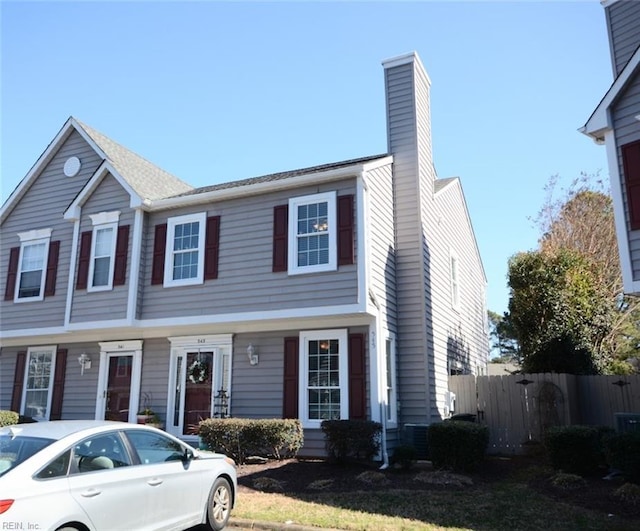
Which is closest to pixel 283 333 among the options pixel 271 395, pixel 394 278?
pixel 271 395

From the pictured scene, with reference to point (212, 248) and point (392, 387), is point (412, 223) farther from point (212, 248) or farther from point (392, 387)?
point (212, 248)

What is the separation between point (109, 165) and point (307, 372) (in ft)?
25.1

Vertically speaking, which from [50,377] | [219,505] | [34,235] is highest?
[34,235]

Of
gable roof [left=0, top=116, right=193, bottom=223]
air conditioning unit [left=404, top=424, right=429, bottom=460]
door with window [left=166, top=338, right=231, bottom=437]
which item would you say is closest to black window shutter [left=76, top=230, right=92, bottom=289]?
gable roof [left=0, top=116, right=193, bottom=223]

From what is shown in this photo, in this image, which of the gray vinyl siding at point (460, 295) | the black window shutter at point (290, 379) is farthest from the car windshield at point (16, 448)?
the gray vinyl siding at point (460, 295)

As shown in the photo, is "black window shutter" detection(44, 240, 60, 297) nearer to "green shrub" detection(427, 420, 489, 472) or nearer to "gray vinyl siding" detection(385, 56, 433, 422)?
"gray vinyl siding" detection(385, 56, 433, 422)

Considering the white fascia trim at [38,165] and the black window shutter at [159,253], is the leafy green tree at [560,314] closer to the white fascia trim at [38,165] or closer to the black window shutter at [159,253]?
the black window shutter at [159,253]

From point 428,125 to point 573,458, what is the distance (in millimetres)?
9822

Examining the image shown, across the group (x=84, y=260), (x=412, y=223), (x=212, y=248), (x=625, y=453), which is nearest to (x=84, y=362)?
(x=84, y=260)

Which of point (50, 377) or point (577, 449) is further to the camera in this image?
point (50, 377)

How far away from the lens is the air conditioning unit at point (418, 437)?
41.2ft

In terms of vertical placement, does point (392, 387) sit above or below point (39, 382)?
below

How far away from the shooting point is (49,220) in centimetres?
1627

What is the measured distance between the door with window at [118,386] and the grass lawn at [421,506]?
610cm
